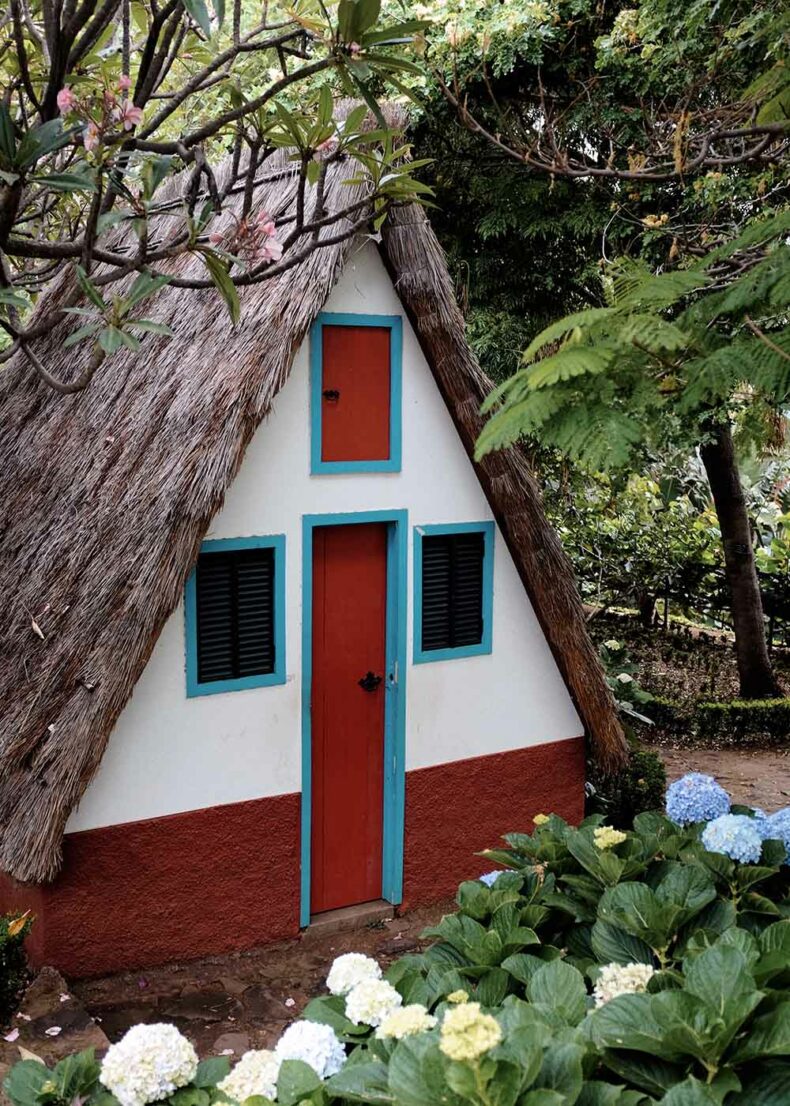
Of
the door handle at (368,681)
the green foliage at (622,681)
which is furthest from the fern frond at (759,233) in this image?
the green foliage at (622,681)

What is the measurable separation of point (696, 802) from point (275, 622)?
3611mm

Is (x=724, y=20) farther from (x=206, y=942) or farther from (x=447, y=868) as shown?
(x=206, y=942)

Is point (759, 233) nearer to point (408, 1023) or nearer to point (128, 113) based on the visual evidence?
point (128, 113)

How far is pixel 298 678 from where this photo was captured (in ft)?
21.4

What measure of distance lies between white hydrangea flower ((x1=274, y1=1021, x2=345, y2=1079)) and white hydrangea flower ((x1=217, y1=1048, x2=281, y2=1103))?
0.03 metres

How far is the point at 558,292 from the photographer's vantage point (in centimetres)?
1002

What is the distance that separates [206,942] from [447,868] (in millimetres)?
1661

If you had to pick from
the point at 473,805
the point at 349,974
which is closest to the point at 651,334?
the point at 349,974

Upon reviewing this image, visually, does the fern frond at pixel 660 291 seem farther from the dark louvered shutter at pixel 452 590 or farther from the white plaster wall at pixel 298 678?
the dark louvered shutter at pixel 452 590

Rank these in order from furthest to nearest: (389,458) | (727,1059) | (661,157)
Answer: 1. (661,157)
2. (389,458)
3. (727,1059)

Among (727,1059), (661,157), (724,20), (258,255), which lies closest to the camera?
(727,1059)

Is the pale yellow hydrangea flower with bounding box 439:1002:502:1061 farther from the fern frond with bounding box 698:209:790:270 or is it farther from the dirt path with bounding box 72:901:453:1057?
the dirt path with bounding box 72:901:453:1057

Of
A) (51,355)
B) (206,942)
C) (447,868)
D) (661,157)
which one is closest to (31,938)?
(206,942)

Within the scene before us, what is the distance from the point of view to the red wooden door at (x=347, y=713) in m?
6.66
